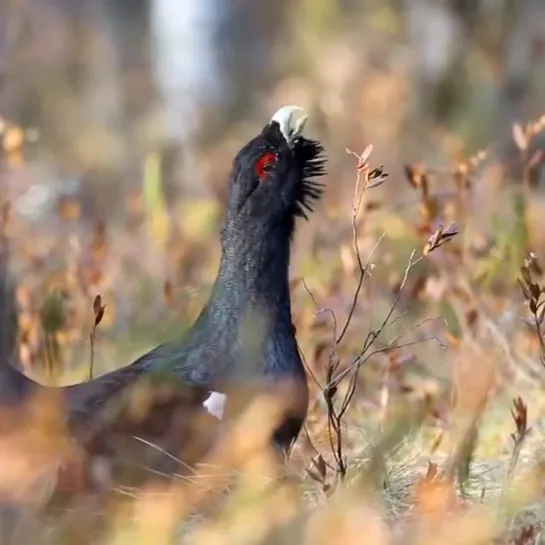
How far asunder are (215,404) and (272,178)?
0.60 meters

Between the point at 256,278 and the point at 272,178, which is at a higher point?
the point at 272,178

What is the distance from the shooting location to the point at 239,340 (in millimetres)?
3125

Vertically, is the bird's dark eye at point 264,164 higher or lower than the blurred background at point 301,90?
lower

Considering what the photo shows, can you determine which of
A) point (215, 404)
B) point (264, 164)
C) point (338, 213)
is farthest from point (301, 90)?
point (215, 404)

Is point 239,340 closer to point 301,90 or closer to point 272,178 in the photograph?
point 272,178

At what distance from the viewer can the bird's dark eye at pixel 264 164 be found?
3250 mm

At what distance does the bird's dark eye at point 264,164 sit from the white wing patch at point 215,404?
56cm

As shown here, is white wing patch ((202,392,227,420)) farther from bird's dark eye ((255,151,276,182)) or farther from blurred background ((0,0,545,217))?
blurred background ((0,0,545,217))

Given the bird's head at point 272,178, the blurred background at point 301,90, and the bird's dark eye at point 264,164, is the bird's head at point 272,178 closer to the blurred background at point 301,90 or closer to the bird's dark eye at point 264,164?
the bird's dark eye at point 264,164

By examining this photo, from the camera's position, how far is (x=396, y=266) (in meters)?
5.60

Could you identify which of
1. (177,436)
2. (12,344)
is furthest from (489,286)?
(177,436)

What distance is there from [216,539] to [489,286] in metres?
2.92

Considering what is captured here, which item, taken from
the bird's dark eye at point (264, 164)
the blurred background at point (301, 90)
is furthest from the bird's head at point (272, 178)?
the blurred background at point (301, 90)

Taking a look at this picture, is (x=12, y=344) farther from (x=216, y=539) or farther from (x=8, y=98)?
(x=8, y=98)
